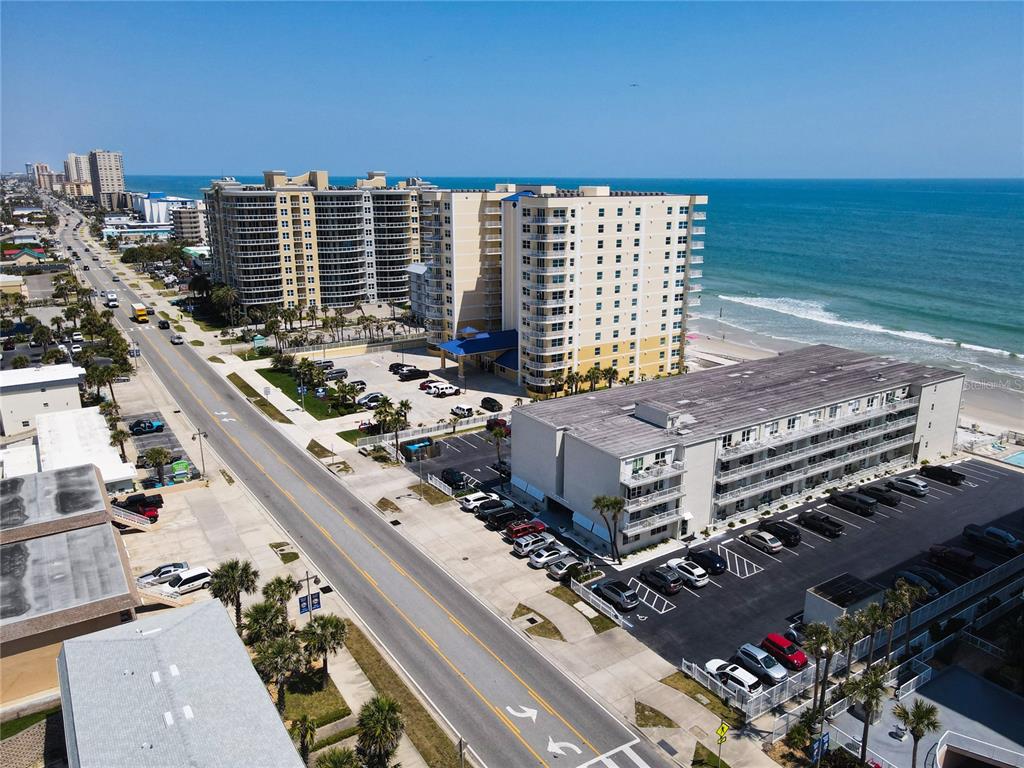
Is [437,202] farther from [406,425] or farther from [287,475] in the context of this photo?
[287,475]

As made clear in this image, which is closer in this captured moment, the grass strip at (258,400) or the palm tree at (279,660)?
the palm tree at (279,660)

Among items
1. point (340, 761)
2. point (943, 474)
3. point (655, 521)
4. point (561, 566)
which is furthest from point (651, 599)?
point (943, 474)

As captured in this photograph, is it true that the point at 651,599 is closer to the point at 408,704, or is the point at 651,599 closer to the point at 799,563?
the point at 799,563

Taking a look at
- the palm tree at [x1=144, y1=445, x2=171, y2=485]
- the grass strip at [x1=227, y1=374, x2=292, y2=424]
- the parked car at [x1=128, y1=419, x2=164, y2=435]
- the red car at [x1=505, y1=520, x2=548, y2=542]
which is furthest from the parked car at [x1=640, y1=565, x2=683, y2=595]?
the parked car at [x1=128, y1=419, x2=164, y2=435]

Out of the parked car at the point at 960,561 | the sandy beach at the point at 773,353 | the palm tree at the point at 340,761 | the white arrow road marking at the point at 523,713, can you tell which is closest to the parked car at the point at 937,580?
the parked car at the point at 960,561

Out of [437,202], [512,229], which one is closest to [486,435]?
[512,229]

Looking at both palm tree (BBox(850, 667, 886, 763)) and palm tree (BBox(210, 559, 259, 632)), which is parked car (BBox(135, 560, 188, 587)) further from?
palm tree (BBox(850, 667, 886, 763))

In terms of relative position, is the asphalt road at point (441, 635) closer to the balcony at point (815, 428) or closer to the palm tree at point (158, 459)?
the palm tree at point (158, 459)

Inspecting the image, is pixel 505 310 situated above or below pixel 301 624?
above
